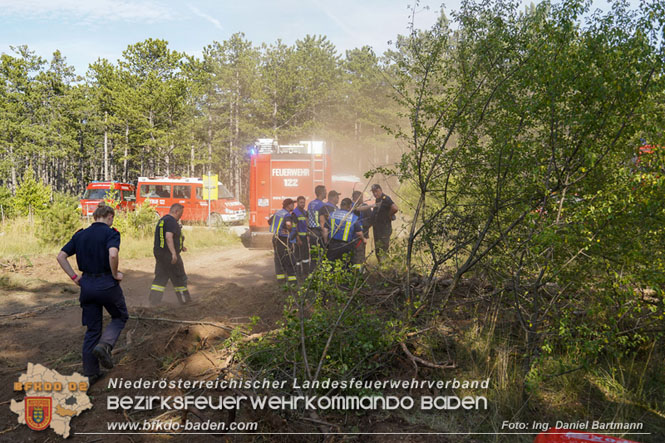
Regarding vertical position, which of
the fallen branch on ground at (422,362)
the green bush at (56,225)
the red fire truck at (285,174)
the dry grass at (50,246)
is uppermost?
the red fire truck at (285,174)

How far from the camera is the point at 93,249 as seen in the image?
457cm

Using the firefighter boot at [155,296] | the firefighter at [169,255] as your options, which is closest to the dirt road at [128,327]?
the firefighter boot at [155,296]

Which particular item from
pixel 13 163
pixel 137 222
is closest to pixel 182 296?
pixel 137 222

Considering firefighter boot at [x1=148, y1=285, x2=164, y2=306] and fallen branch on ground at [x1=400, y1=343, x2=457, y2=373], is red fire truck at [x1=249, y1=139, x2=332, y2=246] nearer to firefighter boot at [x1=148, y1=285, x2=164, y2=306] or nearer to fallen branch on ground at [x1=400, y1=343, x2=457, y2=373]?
firefighter boot at [x1=148, y1=285, x2=164, y2=306]

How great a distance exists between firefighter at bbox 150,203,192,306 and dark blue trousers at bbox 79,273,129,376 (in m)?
2.61

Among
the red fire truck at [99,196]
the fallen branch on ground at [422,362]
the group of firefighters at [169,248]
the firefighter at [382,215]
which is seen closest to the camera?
the fallen branch on ground at [422,362]

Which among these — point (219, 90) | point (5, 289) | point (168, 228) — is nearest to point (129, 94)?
point (219, 90)

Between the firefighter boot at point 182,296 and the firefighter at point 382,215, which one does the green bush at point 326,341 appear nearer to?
the firefighter boot at point 182,296

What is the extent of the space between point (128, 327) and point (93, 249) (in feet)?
5.76

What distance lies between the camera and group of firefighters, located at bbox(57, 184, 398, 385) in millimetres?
4555

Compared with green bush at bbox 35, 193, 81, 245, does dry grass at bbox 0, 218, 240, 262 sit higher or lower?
lower

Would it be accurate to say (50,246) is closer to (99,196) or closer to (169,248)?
(169,248)

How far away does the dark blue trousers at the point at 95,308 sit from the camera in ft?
14.6

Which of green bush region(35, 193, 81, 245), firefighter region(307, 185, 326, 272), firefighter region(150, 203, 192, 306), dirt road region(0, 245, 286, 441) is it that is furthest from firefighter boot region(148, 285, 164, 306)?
green bush region(35, 193, 81, 245)
